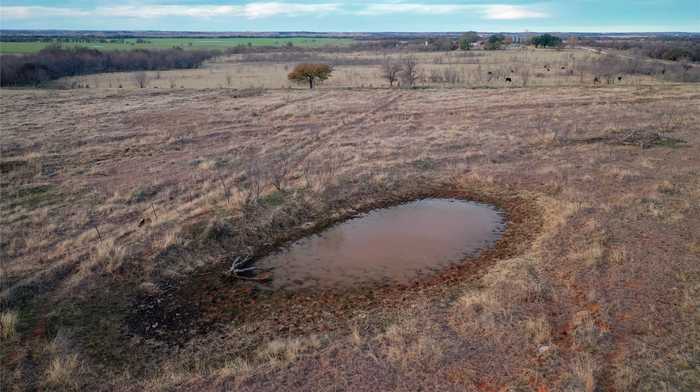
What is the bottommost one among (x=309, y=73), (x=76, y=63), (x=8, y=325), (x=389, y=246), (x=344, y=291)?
(x=344, y=291)

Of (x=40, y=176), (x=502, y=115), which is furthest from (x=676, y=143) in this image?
(x=40, y=176)

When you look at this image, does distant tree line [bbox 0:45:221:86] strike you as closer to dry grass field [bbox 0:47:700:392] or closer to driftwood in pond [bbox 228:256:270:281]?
dry grass field [bbox 0:47:700:392]

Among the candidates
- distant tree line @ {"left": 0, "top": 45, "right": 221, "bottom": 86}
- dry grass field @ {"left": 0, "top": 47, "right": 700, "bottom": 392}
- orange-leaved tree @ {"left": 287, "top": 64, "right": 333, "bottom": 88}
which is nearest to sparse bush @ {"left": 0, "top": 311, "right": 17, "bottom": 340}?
dry grass field @ {"left": 0, "top": 47, "right": 700, "bottom": 392}

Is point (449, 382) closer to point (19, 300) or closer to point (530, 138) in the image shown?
point (19, 300)

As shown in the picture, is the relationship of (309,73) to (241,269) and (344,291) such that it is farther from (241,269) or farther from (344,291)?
(344,291)

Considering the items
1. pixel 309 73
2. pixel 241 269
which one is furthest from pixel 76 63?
pixel 241 269

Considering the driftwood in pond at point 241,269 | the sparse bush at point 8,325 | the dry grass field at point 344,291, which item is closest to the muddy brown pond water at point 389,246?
the driftwood in pond at point 241,269

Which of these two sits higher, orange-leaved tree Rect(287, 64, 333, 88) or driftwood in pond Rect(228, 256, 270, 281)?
orange-leaved tree Rect(287, 64, 333, 88)

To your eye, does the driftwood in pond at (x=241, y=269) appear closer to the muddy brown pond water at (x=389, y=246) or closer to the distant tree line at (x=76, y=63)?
the muddy brown pond water at (x=389, y=246)
